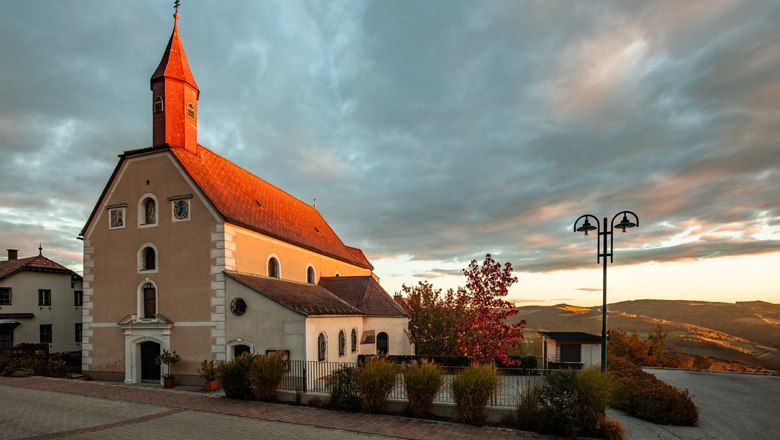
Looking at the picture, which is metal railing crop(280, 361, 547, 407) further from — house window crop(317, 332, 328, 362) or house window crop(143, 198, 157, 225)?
house window crop(143, 198, 157, 225)

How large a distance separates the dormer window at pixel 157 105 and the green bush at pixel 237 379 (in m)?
14.4

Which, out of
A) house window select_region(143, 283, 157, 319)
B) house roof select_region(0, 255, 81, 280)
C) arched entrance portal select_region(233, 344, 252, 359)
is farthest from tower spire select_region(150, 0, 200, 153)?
house roof select_region(0, 255, 81, 280)

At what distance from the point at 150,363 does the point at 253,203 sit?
32.8 ft

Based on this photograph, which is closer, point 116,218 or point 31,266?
point 116,218

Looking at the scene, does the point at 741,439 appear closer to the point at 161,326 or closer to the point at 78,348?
the point at 161,326

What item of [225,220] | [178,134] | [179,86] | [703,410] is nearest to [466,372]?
[703,410]

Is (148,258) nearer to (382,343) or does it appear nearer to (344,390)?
(344,390)

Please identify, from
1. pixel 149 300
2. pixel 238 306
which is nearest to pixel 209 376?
pixel 238 306

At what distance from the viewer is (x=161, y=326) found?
Result: 20.7m

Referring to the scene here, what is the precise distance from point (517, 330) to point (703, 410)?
7481 mm

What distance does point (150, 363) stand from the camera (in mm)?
21266

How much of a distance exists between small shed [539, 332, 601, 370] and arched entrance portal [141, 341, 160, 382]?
69.3 feet

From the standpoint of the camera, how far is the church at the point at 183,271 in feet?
65.1

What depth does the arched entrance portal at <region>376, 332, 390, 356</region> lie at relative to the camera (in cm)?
2742
